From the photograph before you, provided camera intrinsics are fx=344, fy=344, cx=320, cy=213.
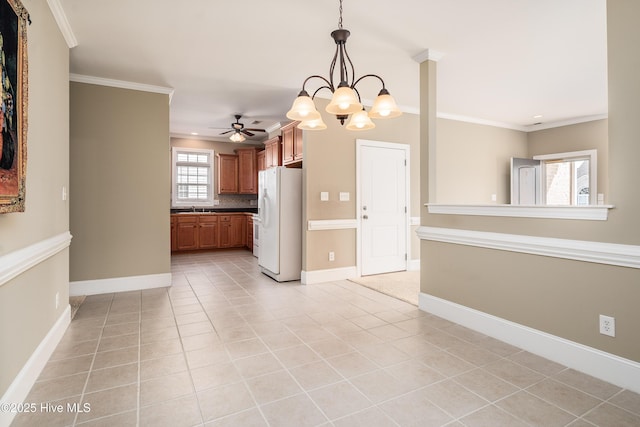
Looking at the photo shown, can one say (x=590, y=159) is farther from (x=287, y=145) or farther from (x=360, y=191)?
(x=287, y=145)

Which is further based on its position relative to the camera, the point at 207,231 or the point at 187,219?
the point at 207,231

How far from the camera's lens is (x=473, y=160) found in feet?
20.7

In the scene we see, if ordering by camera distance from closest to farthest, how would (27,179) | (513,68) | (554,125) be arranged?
1. (27,179)
2. (513,68)
3. (554,125)

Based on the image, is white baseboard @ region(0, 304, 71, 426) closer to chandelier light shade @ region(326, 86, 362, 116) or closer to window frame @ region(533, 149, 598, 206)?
chandelier light shade @ region(326, 86, 362, 116)

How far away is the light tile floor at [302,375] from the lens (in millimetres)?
1834

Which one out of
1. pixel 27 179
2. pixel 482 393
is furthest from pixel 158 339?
pixel 482 393

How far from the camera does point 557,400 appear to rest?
1.97 metres

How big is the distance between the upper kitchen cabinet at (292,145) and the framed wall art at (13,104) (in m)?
3.35

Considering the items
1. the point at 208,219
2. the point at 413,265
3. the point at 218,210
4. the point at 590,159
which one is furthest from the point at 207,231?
the point at 590,159

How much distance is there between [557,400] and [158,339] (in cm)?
285

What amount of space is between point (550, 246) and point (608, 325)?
584 mm

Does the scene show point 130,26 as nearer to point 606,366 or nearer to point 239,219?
point 606,366

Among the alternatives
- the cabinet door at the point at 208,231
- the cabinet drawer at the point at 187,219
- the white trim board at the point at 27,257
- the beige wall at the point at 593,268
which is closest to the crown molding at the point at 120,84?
the white trim board at the point at 27,257

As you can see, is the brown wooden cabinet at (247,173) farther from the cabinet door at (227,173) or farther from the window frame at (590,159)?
the window frame at (590,159)
